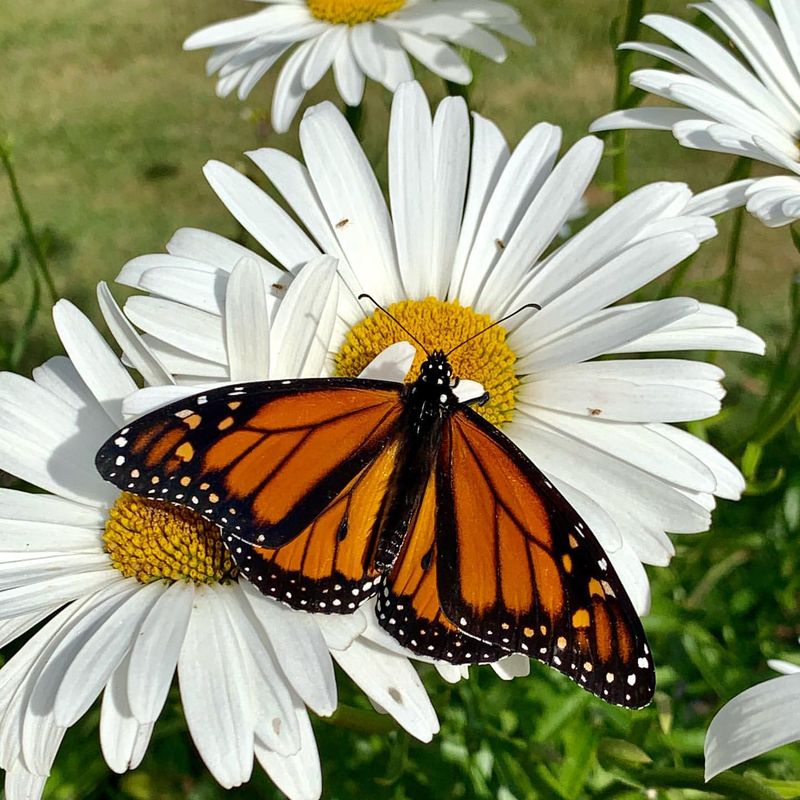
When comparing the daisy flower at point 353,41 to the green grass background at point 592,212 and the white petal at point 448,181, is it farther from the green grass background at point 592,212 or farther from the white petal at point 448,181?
the white petal at point 448,181

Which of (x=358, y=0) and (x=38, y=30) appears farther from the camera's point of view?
(x=38, y=30)

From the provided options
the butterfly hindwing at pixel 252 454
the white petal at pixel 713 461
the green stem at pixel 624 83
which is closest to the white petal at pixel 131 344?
the butterfly hindwing at pixel 252 454

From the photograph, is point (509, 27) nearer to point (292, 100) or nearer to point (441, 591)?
point (292, 100)

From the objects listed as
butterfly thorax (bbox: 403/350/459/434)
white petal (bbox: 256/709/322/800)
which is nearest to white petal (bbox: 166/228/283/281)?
butterfly thorax (bbox: 403/350/459/434)

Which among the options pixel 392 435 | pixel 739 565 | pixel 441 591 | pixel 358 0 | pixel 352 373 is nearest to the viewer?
pixel 441 591

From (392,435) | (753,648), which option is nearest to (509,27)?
(392,435)
